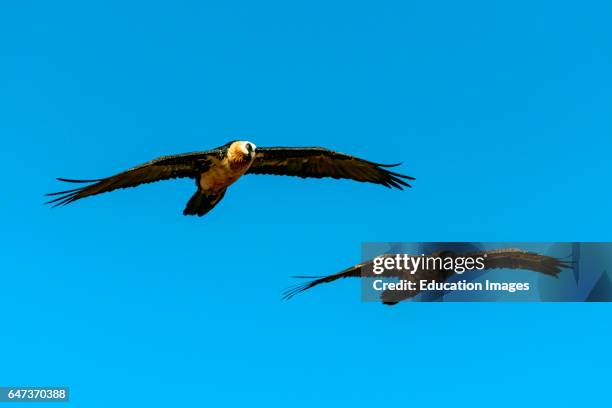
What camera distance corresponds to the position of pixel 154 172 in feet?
73.6

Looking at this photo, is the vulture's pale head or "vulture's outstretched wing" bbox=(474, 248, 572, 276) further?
"vulture's outstretched wing" bbox=(474, 248, 572, 276)

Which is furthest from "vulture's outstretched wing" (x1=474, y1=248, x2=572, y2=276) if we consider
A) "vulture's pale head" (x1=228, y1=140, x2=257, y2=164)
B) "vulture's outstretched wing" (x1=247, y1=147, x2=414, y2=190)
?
"vulture's pale head" (x1=228, y1=140, x2=257, y2=164)

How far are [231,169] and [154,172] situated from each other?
1710mm

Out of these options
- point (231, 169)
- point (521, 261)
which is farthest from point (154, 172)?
point (521, 261)

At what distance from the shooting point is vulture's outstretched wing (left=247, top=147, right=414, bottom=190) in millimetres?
23281

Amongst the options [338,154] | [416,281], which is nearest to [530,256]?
[416,281]

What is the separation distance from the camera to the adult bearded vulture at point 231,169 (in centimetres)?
2200

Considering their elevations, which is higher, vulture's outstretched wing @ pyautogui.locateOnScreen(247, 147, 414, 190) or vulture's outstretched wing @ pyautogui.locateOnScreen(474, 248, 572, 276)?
vulture's outstretched wing @ pyautogui.locateOnScreen(247, 147, 414, 190)

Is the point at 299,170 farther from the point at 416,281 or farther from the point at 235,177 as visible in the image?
the point at 416,281

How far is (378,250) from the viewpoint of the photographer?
77.4 feet

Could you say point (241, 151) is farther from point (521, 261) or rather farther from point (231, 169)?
point (521, 261)

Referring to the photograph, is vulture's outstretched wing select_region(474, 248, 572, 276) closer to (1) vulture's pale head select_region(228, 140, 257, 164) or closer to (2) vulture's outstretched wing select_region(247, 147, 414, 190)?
(2) vulture's outstretched wing select_region(247, 147, 414, 190)

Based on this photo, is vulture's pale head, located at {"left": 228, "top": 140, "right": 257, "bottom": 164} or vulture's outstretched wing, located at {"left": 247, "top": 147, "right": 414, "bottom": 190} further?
vulture's outstretched wing, located at {"left": 247, "top": 147, "right": 414, "bottom": 190}

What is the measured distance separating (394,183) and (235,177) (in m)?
3.77
